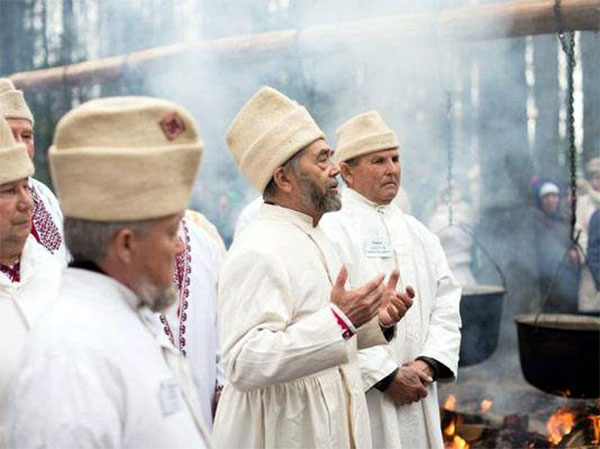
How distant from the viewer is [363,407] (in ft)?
10.9

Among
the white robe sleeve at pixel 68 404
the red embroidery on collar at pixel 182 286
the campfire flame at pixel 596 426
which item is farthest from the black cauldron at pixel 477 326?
the white robe sleeve at pixel 68 404

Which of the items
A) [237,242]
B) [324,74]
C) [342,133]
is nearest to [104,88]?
[324,74]

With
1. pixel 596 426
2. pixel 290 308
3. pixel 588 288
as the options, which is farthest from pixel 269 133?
pixel 588 288

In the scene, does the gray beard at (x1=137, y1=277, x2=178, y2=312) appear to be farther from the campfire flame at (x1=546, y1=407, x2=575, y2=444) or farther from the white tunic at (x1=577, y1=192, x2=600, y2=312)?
the white tunic at (x1=577, y1=192, x2=600, y2=312)

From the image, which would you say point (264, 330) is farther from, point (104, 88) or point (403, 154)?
point (104, 88)

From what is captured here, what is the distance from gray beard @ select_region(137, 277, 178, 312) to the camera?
6.61 feet

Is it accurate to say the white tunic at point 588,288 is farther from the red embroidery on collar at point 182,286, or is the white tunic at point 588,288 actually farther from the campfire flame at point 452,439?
the red embroidery on collar at point 182,286

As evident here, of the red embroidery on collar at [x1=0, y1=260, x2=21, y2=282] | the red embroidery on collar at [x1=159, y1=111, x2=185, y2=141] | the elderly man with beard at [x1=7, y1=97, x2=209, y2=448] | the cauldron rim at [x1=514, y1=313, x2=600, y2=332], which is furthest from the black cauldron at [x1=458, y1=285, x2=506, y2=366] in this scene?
the red embroidery on collar at [x1=159, y1=111, x2=185, y2=141]

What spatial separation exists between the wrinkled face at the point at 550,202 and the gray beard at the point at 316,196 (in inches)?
278

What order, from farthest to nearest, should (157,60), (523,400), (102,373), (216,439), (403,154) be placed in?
(403,154)
(523,400)
(157,60)
(216,439)
(102,373)

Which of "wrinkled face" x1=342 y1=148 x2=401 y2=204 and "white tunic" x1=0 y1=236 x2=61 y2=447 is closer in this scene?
"white tunic" x1=0 y1=236 x2=61 y2=447

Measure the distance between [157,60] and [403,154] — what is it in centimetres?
379

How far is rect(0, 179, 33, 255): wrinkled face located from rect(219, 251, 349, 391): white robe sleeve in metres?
0.75

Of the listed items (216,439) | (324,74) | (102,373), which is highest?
(324,74)
